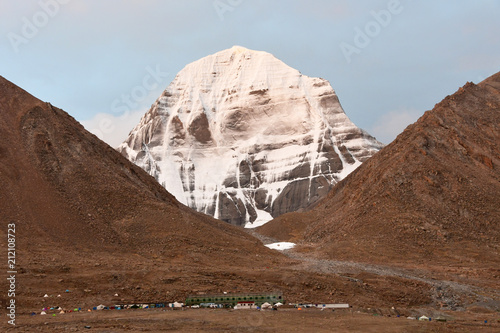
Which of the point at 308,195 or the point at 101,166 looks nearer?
the point at 101,166

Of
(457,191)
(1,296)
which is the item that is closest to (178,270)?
(1,296)

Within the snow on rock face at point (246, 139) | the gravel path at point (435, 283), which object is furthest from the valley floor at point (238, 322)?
the snow on rock face at point (246, 139)

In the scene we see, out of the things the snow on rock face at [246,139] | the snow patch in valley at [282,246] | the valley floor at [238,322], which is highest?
the snow on rock face at [246,139]

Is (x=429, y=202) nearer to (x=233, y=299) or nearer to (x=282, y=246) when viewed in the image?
(x=282, y=246)

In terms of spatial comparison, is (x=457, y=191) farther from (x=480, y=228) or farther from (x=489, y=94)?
(x=489, y=94)

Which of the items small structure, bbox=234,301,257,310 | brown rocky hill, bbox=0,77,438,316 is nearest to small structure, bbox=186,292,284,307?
small structure, bbox=234,301,257,310

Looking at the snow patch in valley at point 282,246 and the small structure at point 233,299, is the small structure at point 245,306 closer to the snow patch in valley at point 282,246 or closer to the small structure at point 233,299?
the small structure at point 233,299

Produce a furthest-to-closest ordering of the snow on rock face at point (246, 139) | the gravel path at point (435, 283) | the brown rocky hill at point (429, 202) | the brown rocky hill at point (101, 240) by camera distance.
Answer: the snow on rock face at point (246, 139) < the brown rocky hill at point (429, 202) < the gravel path at point (435, 283) < the brown rocky hill at point (101, 240)
